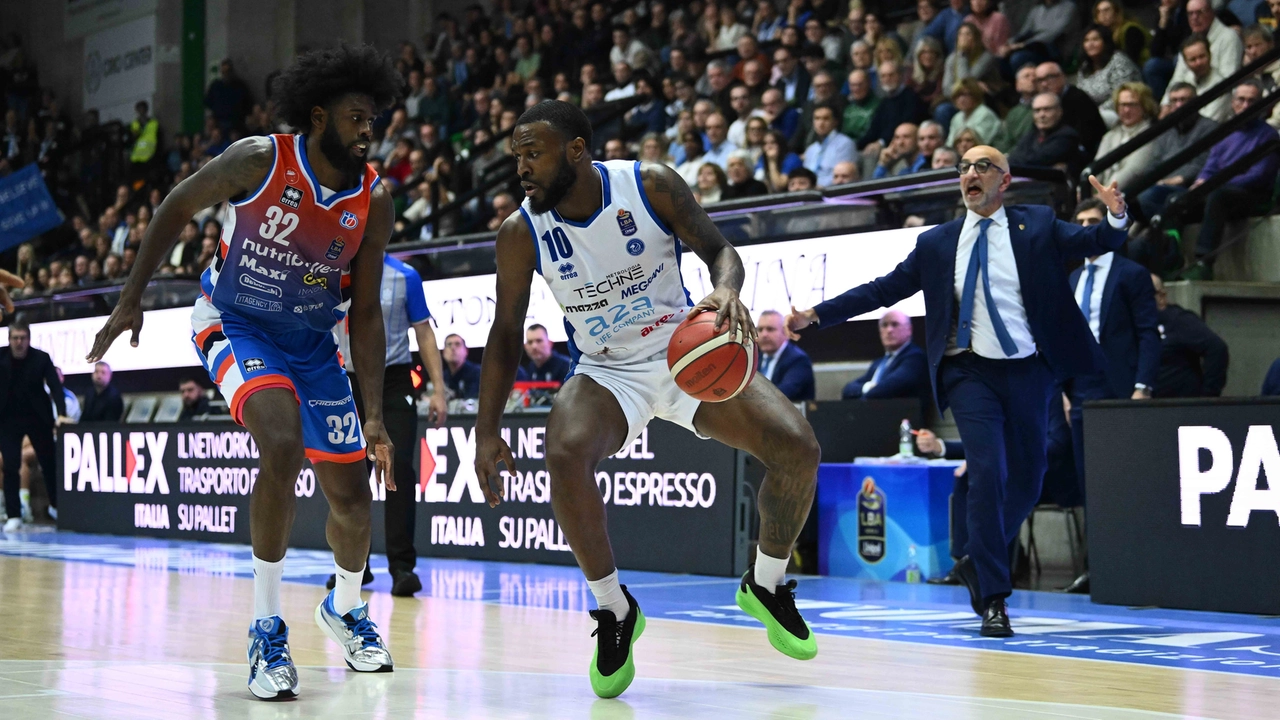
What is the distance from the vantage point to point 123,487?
13336 mm

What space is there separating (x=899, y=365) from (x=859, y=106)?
395 cm

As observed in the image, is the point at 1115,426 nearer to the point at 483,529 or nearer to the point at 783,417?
the point at 783,417

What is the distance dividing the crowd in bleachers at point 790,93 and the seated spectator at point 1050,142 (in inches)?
0.6

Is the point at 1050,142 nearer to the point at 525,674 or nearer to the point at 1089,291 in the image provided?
the point at 1089,291

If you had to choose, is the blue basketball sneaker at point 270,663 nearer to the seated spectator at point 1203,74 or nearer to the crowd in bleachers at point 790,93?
the crowd in bleachers at point 790,93

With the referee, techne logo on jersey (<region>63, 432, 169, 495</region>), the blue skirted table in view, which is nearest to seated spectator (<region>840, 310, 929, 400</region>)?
the blue skirted table

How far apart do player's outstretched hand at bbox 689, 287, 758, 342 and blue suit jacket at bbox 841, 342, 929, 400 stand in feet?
18.1

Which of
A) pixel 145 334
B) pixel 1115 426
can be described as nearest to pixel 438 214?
pixel 145 334

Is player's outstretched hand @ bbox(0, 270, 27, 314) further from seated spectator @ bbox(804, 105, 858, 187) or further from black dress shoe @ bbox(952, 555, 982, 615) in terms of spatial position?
seated spectator @ bbox(804, 105, 858, 187)

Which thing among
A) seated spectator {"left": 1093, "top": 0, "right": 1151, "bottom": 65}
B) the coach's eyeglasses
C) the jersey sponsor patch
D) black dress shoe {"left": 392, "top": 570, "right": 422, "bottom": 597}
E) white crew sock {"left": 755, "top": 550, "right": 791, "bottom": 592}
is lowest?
black dress shoe {"left": 392, "top": 570, "right": 422, "bottom": 597}

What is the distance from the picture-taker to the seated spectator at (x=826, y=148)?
12398 millimetres

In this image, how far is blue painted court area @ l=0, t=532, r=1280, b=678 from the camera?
586 cm

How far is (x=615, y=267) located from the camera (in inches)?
191

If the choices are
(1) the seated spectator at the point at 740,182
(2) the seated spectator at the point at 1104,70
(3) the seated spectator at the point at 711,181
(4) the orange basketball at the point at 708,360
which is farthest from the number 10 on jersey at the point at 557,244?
(2) the seated spectator at the point at 1104,70
